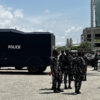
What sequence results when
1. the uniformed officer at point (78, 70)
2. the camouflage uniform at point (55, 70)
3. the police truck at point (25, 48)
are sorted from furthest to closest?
the police truck at point (25, 48) → the camouflage uniform at point (55, 70) → the uniformed officer at point (78, 70)

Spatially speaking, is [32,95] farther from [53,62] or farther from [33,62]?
[33,62]

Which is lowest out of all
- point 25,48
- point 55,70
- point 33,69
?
point 33,69

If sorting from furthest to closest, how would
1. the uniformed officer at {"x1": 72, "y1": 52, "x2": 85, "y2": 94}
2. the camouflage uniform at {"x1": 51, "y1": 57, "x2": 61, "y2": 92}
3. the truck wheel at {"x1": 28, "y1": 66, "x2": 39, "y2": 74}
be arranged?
the truck wheel at {"x1": 28, "y1": 66, "x2": 39, "y2": 74} → the camouflage uniform at {"x1": 51, "y1": 57, "x2": 61, "y2": 92} → the uniformed officer at {"x1": 72, "y1": 52, "x2": 85, "y2": 94}

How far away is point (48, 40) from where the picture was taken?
26422mm

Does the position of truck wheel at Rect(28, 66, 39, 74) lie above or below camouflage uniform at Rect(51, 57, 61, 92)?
below

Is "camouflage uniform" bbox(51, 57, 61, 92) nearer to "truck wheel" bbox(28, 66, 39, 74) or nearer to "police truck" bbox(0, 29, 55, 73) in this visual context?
"police truck" bbox(0, 29, 55, 73)

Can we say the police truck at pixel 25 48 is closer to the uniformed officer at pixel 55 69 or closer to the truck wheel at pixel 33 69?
the truck wheel at pixel 33 69

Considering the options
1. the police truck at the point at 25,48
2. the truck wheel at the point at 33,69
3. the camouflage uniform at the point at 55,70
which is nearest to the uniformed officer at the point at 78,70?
the camouflage uniform at the point at 55,70

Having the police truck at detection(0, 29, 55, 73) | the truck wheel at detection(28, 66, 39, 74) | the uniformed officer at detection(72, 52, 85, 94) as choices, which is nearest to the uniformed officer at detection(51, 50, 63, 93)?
the uniformed officer at detection(72, 52, 85, 94)

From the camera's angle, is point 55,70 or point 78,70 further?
point 55,70

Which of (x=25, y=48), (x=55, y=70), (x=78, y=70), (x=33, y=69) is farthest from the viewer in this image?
(x=33, y=69)

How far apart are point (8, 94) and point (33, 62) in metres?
12.6

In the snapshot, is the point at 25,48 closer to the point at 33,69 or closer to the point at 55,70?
the point at 33,69

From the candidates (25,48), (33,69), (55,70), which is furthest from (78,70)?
(33,69)
